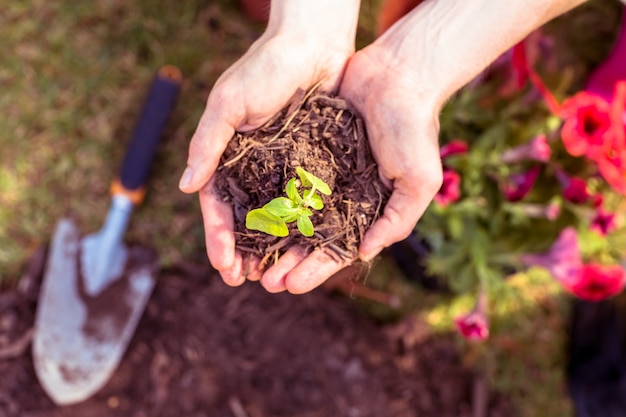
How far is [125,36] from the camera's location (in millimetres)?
2170

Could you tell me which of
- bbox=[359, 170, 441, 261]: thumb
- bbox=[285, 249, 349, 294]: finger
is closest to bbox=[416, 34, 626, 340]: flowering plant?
bbox=[359, 170, 441, 261]: thumb

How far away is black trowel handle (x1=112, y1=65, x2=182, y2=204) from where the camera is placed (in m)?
1.94

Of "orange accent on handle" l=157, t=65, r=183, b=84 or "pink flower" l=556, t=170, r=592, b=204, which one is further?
"orange accent on handle" l=157, t=65, r=183, b=84

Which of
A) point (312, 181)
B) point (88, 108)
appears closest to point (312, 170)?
point (312, 181)

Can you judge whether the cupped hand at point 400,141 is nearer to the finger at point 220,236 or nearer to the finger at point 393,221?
the finger at point 393,221

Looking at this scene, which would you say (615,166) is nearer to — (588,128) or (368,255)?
(588,128)

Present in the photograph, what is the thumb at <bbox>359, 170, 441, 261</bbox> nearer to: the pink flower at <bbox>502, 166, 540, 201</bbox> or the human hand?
the human hand

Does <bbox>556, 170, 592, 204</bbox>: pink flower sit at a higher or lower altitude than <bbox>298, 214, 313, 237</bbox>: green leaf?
lower

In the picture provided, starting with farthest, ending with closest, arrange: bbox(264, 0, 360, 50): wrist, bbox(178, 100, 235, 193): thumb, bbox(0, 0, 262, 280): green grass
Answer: bbox(0, 0, 262, 280): green grass, bbox(264, 0, 360, 50): wrist, bbox(178, 100, 235, 193): thumb

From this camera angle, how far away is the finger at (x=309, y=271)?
1183mm

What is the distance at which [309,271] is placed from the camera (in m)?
1.18

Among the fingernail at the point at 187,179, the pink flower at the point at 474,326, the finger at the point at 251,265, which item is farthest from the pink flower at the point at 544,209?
the fingernail at the point at 187,179

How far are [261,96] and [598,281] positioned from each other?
958 mm

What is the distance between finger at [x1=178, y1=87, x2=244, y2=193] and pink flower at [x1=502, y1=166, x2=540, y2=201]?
2.45 ft
